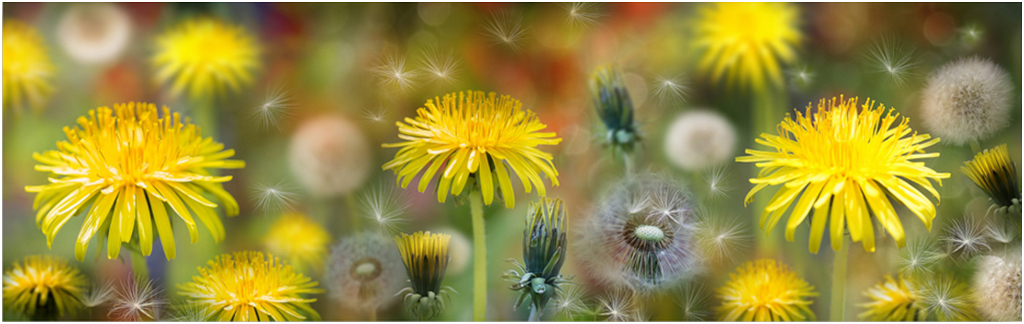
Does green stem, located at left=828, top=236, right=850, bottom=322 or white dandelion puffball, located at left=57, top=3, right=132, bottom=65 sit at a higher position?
white dandelion puffball, located at left=57, top=3, right=132, bottom=65

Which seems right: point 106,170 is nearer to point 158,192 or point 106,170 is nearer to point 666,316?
point 158,192

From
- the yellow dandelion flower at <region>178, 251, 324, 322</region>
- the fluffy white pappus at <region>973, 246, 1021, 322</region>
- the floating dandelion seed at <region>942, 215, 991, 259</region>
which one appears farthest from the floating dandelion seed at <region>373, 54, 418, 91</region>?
the fluffy white pappus at <region>973, 246, 1021, 322</region>

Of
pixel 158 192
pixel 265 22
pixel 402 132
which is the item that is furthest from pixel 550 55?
pixel 158 192

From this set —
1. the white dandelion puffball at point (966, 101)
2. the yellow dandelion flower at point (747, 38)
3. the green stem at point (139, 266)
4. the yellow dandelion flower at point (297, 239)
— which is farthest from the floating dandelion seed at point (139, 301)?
the white dandelion puffball at point (966, 101)

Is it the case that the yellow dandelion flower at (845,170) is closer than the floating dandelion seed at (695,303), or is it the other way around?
the yellow dandelion flower at (845,170)

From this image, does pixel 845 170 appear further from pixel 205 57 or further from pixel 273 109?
pixel 205 57

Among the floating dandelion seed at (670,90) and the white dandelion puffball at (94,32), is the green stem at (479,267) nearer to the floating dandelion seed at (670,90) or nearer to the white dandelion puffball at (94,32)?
the floating dandelion seed at (670,90)

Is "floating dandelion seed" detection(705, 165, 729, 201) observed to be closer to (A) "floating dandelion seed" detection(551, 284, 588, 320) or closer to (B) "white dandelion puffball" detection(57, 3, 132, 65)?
(A) "floating dandelion seed" detection(551, 284, 588, 320)

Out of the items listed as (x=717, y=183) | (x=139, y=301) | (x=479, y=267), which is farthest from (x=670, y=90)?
(x=139, y=301)
